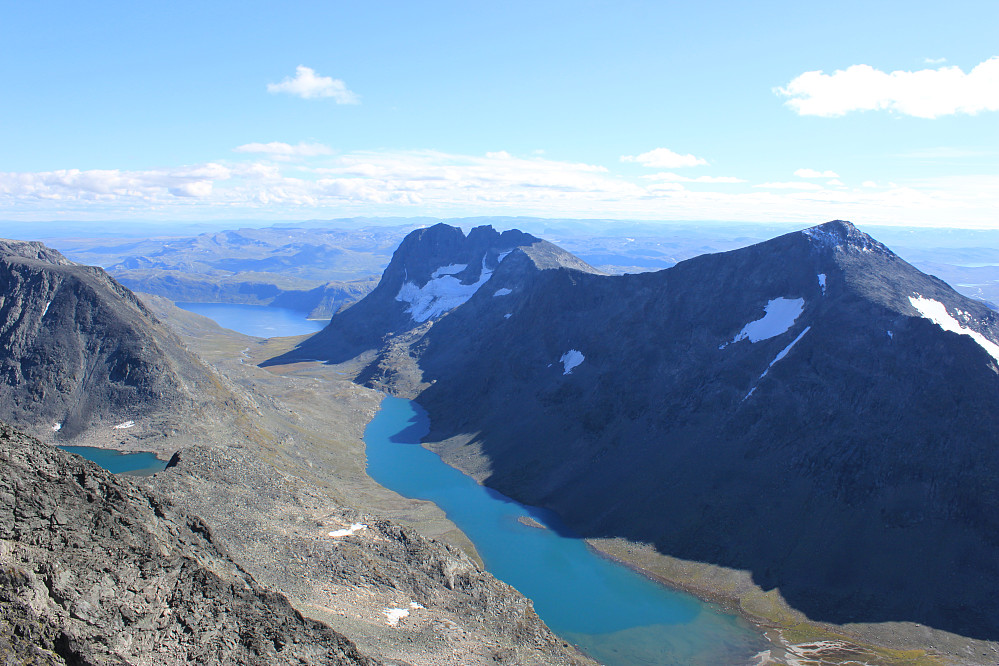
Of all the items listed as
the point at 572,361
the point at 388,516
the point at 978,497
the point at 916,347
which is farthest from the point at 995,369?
the point at 388,516

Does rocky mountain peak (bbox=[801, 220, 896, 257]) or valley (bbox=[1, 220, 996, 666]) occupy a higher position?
rocky mountain peak (bbox=[801, 220, 896, 257])

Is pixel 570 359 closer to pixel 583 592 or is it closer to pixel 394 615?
pixel 583 592

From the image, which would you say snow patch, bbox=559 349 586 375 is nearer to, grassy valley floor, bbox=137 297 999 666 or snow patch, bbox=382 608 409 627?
grassy valley floor, bbox=137 297 999 666

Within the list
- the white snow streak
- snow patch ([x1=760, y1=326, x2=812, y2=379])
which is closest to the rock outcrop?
the white snow streak

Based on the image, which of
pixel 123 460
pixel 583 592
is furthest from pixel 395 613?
pixel 123 460

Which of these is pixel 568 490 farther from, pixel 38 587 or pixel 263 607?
pixel 38 587

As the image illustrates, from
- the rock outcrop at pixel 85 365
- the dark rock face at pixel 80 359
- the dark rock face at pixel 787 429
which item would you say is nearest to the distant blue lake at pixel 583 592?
the dark rock face at pixel 787 429

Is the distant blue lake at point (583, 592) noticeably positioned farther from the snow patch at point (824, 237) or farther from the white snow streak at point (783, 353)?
the snow patch at point (824, 237)

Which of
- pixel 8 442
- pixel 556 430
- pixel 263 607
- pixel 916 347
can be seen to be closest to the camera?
pixel 8 442
